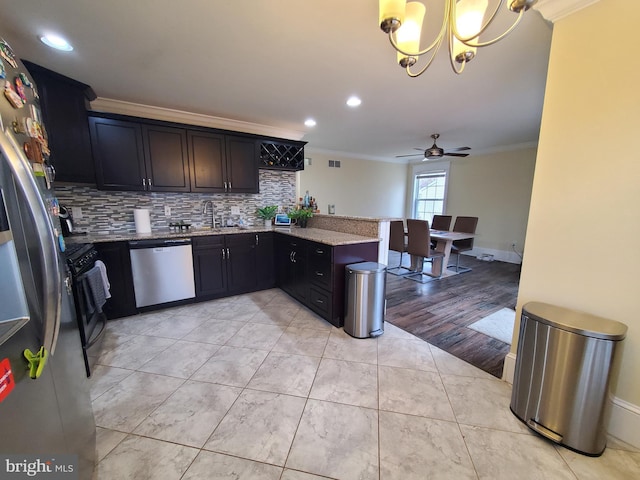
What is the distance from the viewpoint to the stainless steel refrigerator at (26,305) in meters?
0.71

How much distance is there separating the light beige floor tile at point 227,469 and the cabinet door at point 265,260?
95.0 inches

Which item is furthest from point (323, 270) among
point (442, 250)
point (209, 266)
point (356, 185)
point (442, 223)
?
point (356, 185)

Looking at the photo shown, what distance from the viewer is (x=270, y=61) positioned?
2.09 meters

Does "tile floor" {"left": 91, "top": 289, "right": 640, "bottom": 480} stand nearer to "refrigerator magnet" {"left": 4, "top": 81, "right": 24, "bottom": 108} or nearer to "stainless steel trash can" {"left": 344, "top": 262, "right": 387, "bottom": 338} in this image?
"stainless steel trash can" {"left": 344, "top": 262, "right": 387, "bottom": 338}

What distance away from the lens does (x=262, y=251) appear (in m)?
3.61

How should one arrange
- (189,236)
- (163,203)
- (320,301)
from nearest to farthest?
1. (320,301)
2. (189,236)
3. (163,203)

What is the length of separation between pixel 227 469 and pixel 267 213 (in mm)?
3054

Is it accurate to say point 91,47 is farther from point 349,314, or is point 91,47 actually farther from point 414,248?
point 414,248

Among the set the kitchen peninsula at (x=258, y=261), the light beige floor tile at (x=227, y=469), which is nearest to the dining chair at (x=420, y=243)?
the kitchen peninsula at (x=258, y=261)

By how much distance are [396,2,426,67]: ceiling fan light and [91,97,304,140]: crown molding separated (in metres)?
2.84

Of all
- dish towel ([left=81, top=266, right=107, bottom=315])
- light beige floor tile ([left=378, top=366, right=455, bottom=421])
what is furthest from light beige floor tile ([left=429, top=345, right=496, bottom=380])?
dish towel ([left=81, top=266, right=107, bottom=315])

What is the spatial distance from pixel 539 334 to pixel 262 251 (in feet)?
9.92

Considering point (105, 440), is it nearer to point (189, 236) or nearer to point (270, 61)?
point (189, 236)

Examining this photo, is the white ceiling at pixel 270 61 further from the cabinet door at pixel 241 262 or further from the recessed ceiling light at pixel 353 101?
the cabinet door at pixel 241 262
